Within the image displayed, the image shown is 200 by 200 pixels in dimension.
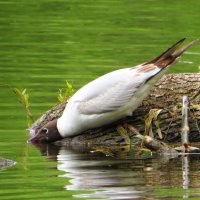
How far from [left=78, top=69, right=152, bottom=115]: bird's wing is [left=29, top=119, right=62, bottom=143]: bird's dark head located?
20.0 inches

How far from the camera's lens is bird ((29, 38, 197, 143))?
13.1 m

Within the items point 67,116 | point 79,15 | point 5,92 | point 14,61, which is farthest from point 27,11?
point 67,116

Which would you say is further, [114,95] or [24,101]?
[24,101]

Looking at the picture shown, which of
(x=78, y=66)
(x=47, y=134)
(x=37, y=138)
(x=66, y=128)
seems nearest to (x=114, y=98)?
(x=66, y=128)

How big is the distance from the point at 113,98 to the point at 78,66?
5.48 metres

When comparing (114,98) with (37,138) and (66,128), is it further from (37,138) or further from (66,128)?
(37,138)

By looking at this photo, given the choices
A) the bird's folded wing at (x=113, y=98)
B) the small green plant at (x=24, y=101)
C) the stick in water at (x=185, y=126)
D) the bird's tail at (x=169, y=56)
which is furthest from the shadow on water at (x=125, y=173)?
the bird's tail at (x=169, y=56)

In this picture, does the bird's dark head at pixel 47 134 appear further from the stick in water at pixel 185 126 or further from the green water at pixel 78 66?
the stick in water at pixel 185 126

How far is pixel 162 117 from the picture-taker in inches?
519

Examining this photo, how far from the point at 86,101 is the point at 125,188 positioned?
2125mm

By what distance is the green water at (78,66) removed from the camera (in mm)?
11250

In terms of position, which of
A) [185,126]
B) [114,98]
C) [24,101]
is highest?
[24,101]

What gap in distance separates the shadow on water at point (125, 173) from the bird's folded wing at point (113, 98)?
0.40 m

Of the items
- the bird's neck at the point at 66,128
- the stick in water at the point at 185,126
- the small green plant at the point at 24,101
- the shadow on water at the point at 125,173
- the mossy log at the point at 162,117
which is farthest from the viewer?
the small green plant at the point at 24,101
